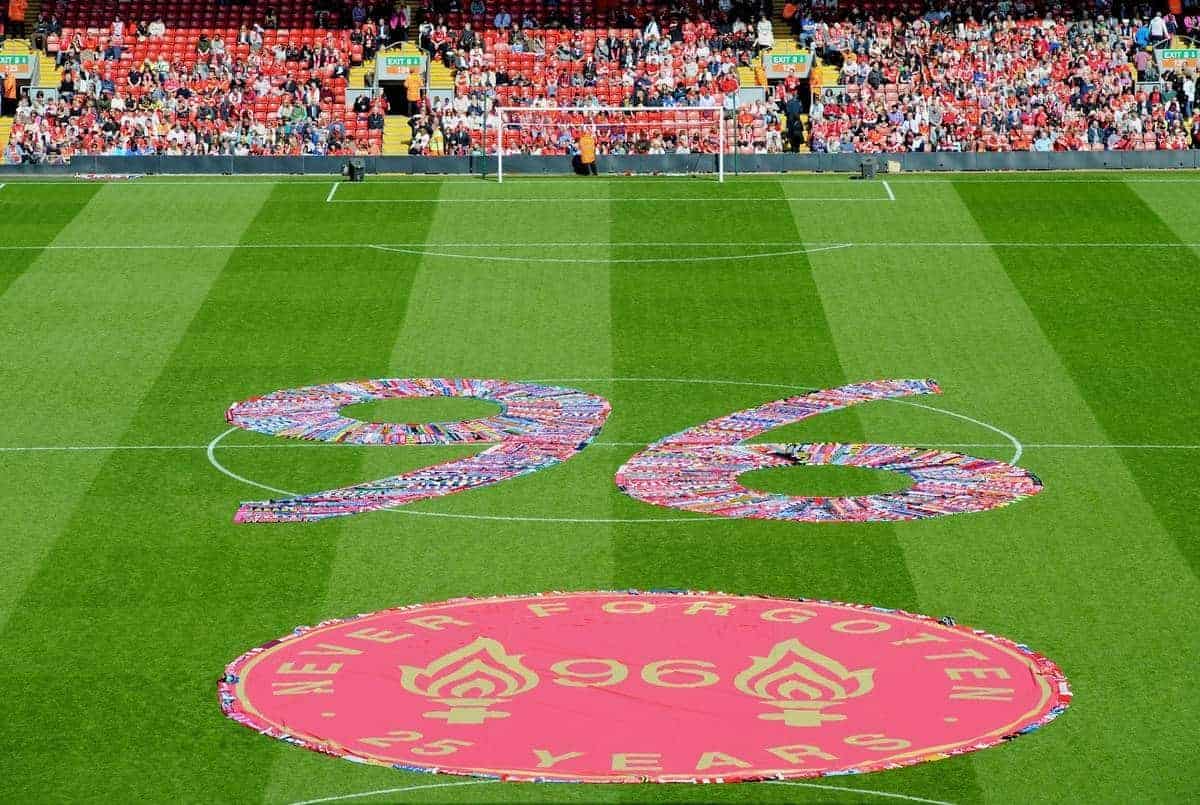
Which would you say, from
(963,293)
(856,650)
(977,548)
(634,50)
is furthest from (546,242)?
(856,650)

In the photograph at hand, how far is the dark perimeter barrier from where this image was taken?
57.8 metres

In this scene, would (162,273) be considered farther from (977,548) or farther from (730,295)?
(977,548)

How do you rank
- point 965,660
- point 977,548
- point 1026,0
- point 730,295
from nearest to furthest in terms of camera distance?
point 965,660 → point 977,548 → point 730,295 → point 1026,0

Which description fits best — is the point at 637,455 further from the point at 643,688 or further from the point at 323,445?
the point at 643,688

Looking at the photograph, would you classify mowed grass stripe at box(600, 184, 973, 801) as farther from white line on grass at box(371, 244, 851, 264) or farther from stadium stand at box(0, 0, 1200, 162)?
stadium stand at box(0, 0, 1200, 162)

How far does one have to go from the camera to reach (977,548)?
29078 millimetres

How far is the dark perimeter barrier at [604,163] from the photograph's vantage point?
190ft

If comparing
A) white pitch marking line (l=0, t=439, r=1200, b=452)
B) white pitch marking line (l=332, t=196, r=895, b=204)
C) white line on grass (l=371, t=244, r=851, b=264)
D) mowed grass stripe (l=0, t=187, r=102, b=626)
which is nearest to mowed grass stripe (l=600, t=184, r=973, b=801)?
white line on grass (l=371, t=244, r=851, b=264)

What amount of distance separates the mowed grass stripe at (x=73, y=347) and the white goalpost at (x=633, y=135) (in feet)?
28.7

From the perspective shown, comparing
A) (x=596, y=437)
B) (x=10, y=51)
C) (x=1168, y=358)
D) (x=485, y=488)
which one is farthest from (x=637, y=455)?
(x=10, y=51)

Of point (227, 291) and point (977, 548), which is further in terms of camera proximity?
point (227, 291)

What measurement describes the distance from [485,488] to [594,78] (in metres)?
33.4

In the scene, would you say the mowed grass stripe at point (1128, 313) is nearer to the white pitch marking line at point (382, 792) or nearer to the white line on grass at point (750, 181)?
the white line on grass at point (750, 181)

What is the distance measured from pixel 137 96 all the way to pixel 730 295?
84.0 ft
